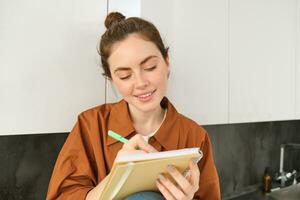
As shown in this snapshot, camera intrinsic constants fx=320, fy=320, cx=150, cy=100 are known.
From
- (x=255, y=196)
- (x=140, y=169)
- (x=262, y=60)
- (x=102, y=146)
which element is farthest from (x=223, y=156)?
(x=140, y=169)

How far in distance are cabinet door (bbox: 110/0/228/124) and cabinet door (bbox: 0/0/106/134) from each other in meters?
0.23

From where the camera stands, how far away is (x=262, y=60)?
1.46 metres

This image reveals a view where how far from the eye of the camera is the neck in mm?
992

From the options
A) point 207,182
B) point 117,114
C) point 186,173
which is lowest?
point 207,182

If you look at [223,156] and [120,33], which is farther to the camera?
[223,156]

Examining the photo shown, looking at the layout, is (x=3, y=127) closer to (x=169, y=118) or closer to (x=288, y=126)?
(x=169, y=118)

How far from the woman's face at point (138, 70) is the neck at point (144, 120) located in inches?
4.2

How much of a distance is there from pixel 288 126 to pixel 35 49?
1.99 m

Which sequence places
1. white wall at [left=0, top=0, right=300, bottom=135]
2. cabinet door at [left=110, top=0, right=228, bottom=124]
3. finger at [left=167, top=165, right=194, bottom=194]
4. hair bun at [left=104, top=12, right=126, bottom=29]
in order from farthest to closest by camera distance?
cabinet door at [left=110, top=0, right=228, bottom=124] < hair bun at [left=104, top=12, right=126, bottom=29] < white wall at [left=0, top=0, right=300, bottom=135] < finger at [left=167, top=165, right=194, bottom=194]

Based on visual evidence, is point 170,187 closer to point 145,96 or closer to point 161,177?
point 161,177

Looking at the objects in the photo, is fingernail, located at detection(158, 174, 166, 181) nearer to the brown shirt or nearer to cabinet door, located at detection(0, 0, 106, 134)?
the brown shirt

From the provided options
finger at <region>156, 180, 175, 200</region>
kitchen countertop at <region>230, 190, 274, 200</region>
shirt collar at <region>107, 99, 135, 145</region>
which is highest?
shirt collar at <region>107, 99, 135, 145</region>

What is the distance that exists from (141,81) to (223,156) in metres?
1.15

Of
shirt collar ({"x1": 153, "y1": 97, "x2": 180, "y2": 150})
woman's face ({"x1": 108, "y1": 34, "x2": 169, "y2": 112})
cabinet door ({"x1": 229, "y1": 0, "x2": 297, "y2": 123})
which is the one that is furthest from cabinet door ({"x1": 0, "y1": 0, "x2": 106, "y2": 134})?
cabinet door ({"x1": 229, "y1": 0, "x2": 297, "y2": 123})
